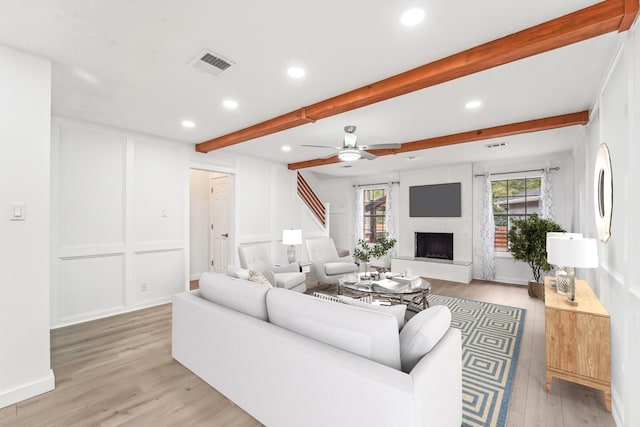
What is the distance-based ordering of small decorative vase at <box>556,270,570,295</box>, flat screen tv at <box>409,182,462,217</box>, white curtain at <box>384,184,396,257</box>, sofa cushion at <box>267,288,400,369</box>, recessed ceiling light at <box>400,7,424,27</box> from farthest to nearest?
white curtain at <box>384,184,396,257</box> → flat screen tv at <box>409,182,462,217</box> → small decorative vase at <box>556,270,570,295</box> → recessed ceiling light at <box>400,7,424,27</box> → sofa cushion at <box>267,288,400,369</box>

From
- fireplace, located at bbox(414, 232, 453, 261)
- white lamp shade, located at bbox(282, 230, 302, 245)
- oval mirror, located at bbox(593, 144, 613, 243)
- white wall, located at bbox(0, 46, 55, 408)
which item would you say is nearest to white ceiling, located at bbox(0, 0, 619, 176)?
white wall, located at bbox(0, 46, 55, 408)

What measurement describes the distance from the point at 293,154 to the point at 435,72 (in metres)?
3.63

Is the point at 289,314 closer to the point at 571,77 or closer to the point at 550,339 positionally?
the point at 550,339

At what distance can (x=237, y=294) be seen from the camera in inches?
88.7

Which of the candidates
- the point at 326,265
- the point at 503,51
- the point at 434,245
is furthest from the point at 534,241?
the point at 503,51

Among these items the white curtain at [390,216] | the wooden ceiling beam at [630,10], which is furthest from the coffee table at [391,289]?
the white curtain at [390,216]

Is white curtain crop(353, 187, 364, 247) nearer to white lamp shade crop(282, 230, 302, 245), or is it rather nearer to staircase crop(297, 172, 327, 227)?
staircase crop(297, 172, 327, 227)

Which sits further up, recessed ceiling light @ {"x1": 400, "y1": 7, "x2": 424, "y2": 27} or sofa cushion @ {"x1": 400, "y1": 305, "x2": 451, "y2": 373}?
recessed ceiling light @ {"x1": 400, "y1": 7, "x2": 424, "y2": 27}

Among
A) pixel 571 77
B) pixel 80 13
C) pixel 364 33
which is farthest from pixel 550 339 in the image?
pixel 80 13

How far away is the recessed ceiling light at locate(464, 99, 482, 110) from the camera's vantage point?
3.12m

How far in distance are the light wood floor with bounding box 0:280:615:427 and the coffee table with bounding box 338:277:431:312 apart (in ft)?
3.71

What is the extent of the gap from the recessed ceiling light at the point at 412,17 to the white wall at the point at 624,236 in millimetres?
1230

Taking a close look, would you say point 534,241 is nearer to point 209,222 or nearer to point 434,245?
point 434,245

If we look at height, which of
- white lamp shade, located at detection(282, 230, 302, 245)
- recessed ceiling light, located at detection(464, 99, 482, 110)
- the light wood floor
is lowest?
the light wood floor
